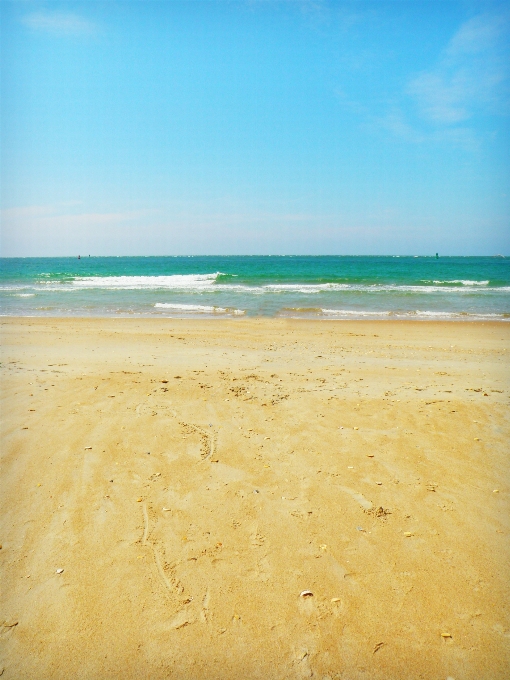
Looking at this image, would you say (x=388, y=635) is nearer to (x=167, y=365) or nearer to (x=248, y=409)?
(x=248, y=409)

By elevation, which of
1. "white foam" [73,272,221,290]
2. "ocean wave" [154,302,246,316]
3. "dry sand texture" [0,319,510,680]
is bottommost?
"dry sand texture" [0,319,510,680]

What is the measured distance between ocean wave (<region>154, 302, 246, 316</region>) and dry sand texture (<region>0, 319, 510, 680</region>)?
1258 centimetres

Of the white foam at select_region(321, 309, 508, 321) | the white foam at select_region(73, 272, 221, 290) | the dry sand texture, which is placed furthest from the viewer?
the white foam at select_region(73, 272, 221, 290)

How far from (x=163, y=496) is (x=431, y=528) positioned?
2326 mm

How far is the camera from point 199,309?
21.0 metres

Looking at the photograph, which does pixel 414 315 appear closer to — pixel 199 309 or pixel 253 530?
pixel 199 309

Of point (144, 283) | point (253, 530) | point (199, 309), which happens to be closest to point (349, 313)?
point (199, 309)

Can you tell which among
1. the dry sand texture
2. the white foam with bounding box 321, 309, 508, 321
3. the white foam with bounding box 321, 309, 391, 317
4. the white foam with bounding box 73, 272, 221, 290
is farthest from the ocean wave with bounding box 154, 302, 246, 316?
the dry sand texture

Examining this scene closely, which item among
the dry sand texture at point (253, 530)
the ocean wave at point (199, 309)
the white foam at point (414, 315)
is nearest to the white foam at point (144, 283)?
the ocean wave at point (199, 309)

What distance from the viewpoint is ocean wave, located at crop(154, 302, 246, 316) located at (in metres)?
20.1

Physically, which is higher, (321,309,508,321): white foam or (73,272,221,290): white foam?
(73,272,221,290): white foam

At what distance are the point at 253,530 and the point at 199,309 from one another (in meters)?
17.8

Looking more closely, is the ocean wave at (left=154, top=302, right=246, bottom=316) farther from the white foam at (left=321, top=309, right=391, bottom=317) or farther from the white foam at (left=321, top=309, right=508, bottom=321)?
the white foam at (left=321, top=309, right=508, bottom=321)

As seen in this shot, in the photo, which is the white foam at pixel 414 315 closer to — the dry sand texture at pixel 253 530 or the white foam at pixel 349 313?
the white foam at pixel 349 313
